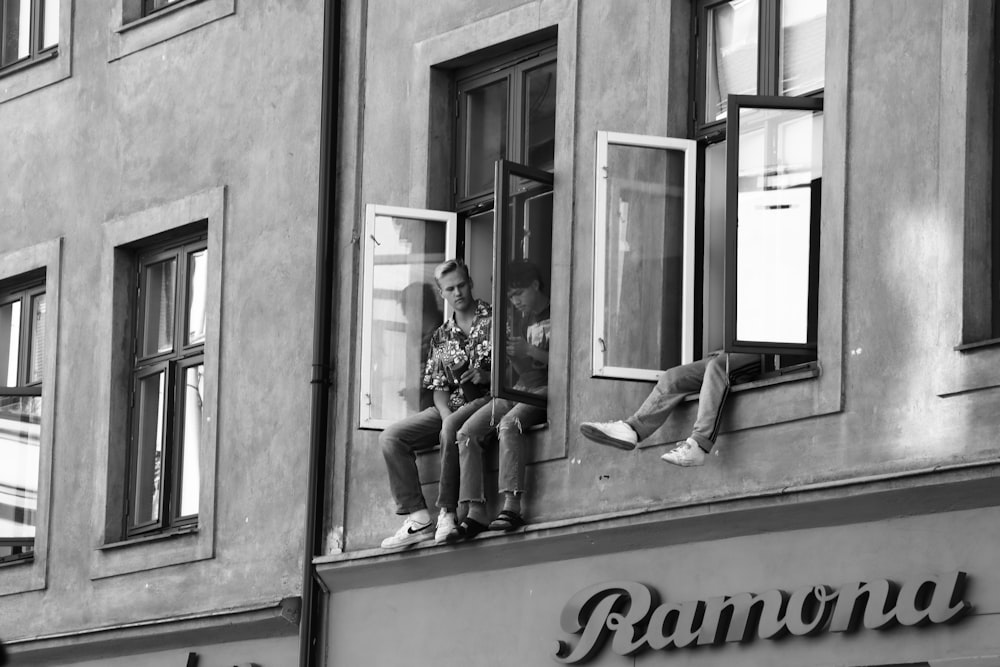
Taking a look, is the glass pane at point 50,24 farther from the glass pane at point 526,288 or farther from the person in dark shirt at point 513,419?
the person in dark shirt at point 513,419

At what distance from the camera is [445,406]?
15.7 meters

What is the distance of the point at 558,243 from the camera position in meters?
15.4

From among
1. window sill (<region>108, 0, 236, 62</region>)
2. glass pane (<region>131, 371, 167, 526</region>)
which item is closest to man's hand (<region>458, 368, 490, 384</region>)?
glass pane (<region>131, 371, 167, 526</region>)

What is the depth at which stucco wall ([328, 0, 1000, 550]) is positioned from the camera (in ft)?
41.9

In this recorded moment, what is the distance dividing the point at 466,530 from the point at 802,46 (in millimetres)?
3433

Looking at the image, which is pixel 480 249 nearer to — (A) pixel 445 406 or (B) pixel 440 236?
(B) pixel 440 236

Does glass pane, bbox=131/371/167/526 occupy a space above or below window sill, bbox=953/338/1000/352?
below

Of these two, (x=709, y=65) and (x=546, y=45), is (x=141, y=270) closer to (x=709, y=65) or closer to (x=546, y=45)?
(x=546, y=45)

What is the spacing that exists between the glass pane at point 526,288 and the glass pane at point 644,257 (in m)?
0.75

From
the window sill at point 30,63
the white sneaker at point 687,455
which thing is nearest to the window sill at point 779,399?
the white sneaker at point 687,455

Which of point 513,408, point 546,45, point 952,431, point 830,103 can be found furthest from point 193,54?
point 952,431

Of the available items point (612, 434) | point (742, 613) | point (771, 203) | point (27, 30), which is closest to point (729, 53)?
point (771, 203)

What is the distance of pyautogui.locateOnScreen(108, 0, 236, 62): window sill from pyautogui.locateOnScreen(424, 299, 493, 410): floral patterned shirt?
3.86 meters

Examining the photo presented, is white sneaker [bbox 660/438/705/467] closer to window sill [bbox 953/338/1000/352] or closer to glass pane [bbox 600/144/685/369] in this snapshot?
glass pane [bbox 600/144/685/369]
